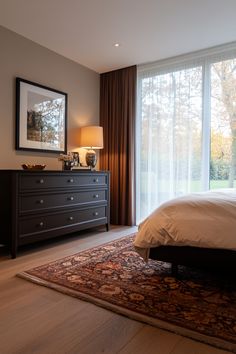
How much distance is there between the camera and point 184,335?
4.80 ft

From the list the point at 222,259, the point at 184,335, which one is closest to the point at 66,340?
the point at 184,335

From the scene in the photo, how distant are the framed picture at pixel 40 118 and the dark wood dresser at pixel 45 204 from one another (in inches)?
25.8

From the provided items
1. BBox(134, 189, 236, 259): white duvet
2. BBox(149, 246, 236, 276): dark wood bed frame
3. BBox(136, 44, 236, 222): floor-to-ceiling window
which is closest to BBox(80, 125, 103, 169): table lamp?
BBox(136, 44, 236, 222): floor-to-ceiling window

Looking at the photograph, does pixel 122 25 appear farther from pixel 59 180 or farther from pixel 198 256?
pixel 198 256

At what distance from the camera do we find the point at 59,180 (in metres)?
3.26

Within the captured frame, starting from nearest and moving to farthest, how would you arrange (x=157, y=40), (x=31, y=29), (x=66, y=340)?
1. (x=66, y=340)
2. (x=31, y=29)
3. (x=157, y=40)

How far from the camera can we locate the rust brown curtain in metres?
4.45

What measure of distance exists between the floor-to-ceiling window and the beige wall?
0.85 metres

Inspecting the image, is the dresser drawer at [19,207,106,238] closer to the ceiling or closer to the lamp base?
the lamp base

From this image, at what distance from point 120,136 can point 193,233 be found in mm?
2890

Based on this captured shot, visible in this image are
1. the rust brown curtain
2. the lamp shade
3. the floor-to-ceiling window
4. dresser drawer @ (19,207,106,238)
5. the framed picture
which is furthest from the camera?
the rust brown curtain

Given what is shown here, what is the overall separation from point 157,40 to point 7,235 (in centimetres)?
295

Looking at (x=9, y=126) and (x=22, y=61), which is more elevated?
(x=22, y=61)

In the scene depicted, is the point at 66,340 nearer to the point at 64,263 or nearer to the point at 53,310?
the point at 53,310
